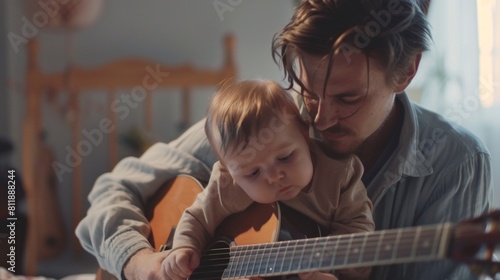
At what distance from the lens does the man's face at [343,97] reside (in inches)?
32.1

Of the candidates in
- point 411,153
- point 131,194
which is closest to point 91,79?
point 131,194

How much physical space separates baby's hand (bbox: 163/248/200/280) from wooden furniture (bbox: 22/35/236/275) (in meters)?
1.58

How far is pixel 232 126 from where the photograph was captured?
802mm

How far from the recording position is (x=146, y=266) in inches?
35.8

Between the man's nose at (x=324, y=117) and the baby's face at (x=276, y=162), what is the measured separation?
1.2 inches

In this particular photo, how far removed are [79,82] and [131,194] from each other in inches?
56.5

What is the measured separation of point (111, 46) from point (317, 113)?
1.90 metres

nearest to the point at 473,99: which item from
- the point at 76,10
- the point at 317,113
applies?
the point at 317,113

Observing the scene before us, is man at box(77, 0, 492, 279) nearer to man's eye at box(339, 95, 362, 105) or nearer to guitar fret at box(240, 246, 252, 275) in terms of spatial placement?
man's eye at box(339, 95, 362, 105)

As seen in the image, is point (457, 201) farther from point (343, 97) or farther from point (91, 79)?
point (91, 79)

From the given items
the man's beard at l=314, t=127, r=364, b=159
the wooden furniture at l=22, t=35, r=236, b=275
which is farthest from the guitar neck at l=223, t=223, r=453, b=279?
the wooden furniture at l=22, t=35, r=236, b=275

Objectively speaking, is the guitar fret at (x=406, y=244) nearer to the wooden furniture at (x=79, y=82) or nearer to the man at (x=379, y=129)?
the man at (x=379, y=129)

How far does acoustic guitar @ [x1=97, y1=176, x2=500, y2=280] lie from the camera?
1.88ft

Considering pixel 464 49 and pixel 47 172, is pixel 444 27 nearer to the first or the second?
pixel 464 49
